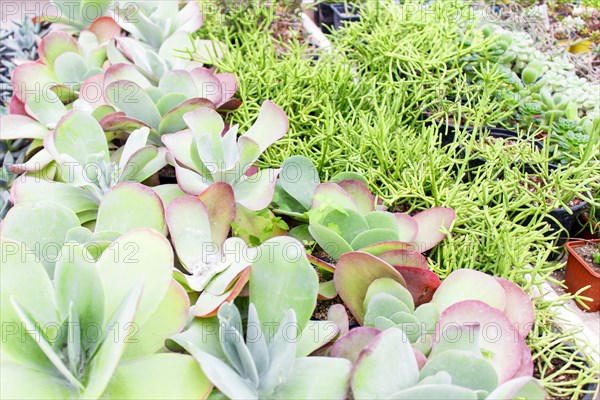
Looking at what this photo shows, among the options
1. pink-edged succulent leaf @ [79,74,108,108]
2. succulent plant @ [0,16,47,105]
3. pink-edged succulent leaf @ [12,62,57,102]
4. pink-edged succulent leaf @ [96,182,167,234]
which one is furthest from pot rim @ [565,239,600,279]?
succulent plant @ [0,16,47,105]

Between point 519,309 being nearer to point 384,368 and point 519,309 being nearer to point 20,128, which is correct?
point 384,368

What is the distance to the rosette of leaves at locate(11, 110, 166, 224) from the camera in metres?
0.71

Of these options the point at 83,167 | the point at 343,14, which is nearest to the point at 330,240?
the point at 83,167

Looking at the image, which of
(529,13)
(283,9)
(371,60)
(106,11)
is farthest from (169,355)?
(529,13)

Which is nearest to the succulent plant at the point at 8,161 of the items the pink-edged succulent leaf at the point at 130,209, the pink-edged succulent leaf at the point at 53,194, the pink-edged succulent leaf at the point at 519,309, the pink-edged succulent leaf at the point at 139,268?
the pink-edged succulent leaf at the point at 53,194

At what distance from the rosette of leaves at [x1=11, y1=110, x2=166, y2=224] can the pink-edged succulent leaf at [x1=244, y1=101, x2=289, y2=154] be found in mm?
145

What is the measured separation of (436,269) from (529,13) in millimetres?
1194

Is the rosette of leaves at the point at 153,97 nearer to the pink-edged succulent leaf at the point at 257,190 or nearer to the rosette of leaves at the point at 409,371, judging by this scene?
the pink-edged succulent leaf at the point at 257,190

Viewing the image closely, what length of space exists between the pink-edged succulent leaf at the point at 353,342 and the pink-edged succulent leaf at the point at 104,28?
0.88 metres

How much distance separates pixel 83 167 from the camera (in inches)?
29.0

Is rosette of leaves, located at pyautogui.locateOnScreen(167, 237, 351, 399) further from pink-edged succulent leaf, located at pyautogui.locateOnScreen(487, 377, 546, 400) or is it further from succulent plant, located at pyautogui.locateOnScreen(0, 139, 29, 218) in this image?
succulent plant, located at pyautogui.locateOnScreen(0, 139, 29, 218)

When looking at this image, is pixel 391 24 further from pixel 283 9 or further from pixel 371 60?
pixel 283 9

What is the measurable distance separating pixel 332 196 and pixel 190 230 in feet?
0.60

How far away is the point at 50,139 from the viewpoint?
2.47 ft
